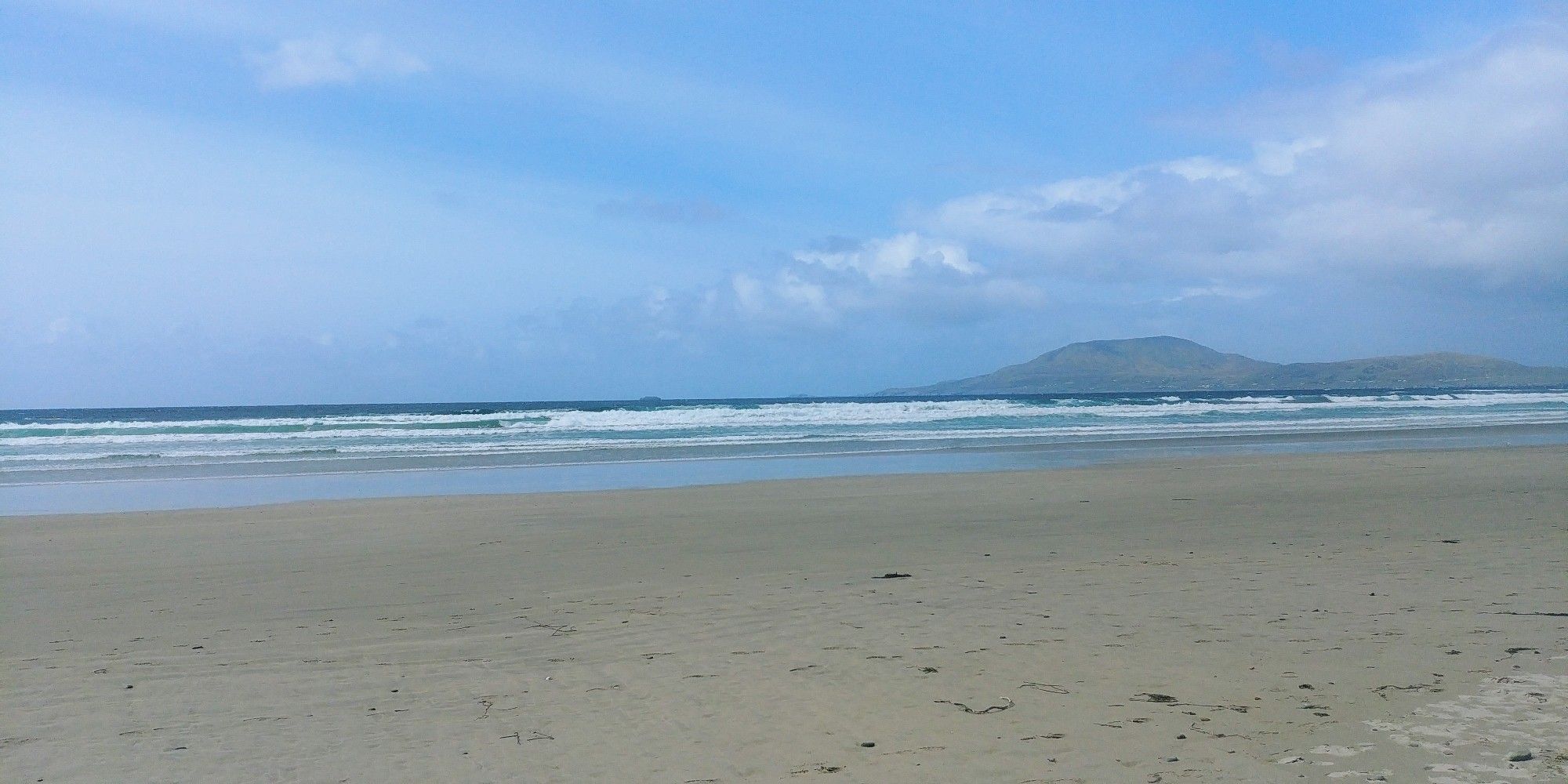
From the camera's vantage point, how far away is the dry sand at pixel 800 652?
391 cm

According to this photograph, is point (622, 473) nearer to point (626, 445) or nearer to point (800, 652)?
point (626, 445)

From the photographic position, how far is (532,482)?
17281 mm

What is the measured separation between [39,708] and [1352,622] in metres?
7.26

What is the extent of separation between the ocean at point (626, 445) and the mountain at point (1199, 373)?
6862 centimetres

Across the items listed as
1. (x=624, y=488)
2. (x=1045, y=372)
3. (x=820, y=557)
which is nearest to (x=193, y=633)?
(x=820, y=557)

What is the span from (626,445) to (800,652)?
76.7ft

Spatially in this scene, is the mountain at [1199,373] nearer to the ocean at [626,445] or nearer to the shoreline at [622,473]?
the ocean at [626,445]

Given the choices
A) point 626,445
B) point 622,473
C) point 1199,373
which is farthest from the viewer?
point 1199,373

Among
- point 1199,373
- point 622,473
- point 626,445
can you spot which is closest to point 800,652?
point 622,473

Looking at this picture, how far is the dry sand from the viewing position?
3912 mm

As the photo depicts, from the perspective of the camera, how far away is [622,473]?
1933cm

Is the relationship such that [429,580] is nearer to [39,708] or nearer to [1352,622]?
[39,708]

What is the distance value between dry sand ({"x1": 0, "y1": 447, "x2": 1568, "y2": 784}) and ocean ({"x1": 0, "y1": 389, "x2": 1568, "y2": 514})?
7.24 meters

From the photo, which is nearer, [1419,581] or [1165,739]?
[1165,739]
